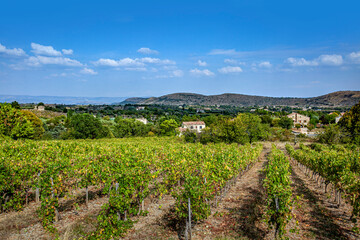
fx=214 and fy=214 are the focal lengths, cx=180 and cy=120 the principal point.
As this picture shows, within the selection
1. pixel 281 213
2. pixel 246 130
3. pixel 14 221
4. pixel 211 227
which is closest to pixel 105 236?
pixel 211 227

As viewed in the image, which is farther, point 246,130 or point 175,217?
point 246,130

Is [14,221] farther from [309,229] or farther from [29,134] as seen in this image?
[29,134]

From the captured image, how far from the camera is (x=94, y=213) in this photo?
29.9 ft

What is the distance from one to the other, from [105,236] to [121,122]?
2169 inches

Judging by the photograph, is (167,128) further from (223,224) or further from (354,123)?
(223,224)

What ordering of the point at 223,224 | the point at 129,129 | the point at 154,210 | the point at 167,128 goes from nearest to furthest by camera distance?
the point at 223,224
the point at 154,210
the point at 129,129
the point at 167,128

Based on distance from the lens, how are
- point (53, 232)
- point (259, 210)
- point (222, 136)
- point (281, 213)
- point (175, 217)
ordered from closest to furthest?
point (281, 213), point (53, 232), point (175, 217), point (259, 210), point (222, 136)

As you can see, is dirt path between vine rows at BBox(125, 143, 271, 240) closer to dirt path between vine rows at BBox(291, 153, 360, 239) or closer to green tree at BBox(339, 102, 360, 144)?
dirt path between vine rows at BBox(291, 153, 360, 239)

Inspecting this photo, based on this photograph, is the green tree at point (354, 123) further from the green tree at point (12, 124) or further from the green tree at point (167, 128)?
the green tree at point (12, 124)

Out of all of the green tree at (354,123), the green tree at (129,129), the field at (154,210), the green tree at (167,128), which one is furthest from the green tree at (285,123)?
the field at (154,210)

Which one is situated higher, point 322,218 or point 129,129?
point 322,218

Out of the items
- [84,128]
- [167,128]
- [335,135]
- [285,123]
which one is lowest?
[167,128]

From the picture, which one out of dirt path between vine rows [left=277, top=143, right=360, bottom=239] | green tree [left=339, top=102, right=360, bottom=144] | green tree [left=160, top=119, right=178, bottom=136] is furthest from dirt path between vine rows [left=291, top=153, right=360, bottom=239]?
green tree [left=160, top=119, right=178, bottom=136]

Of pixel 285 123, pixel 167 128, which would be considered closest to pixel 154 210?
pixel 167 128
